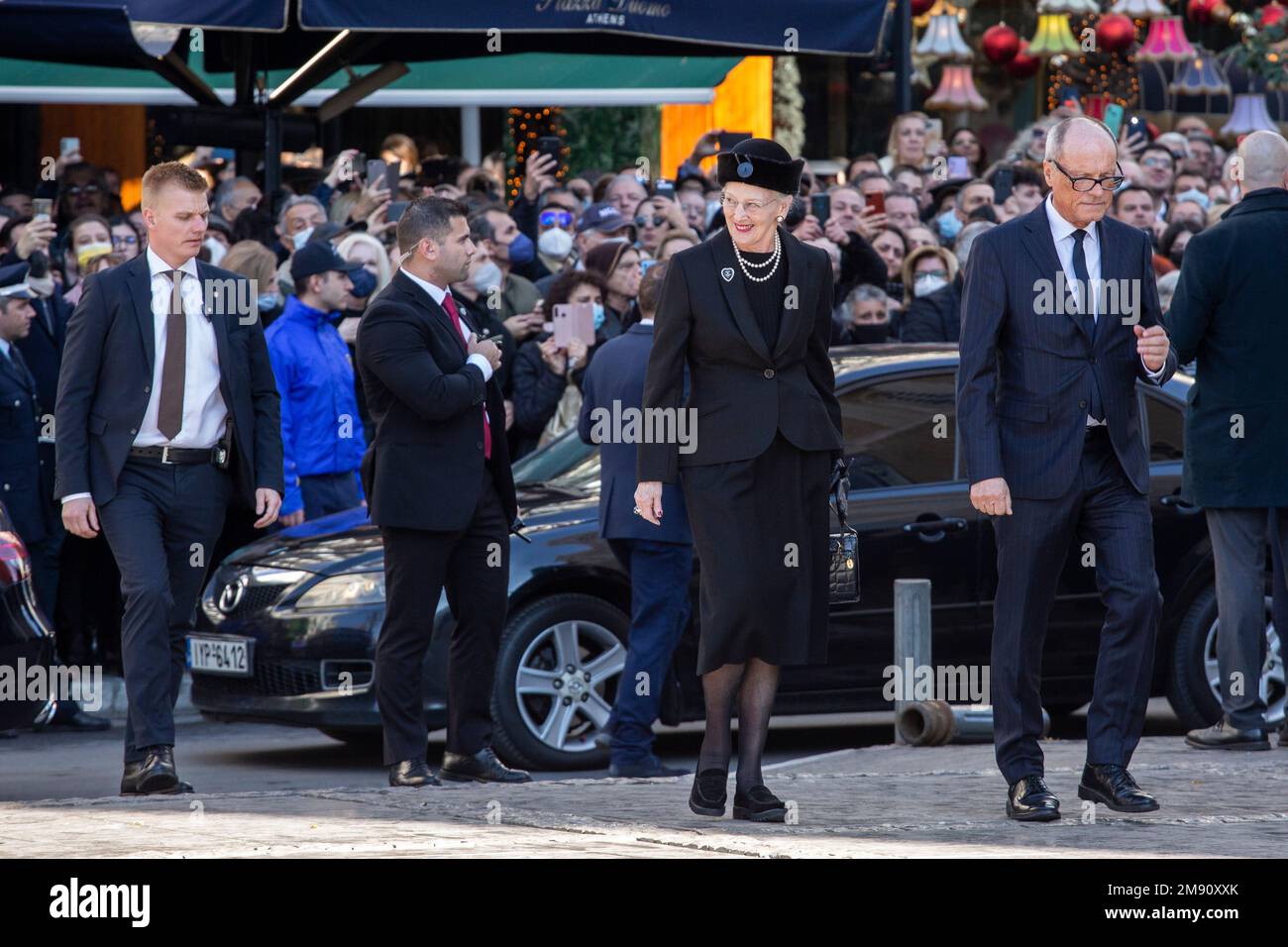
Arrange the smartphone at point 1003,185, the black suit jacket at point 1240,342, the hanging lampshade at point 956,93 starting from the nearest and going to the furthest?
the black suit jacket at point 1240,342 < the smartphone at point 1003,185 < the hanging lampshade at point 956,93

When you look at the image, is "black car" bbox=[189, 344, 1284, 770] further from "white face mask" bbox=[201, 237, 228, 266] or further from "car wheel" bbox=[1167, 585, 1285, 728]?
"white face mask" bbox=[201, 237, 228, 266]

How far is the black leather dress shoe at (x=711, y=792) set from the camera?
732cm

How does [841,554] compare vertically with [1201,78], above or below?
below

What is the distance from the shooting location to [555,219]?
48.2ft

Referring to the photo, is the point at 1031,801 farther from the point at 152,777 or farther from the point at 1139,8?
the point at 1139,8

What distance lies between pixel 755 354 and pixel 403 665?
77.1 inches

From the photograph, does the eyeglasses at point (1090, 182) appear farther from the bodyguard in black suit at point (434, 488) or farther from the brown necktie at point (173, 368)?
the brown necktie at point (173, 368)

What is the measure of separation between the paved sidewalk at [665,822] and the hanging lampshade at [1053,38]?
1937 cm

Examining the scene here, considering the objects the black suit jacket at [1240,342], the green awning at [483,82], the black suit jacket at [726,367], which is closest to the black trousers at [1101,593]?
the black suit jacket at [726,367]

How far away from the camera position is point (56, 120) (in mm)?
23609

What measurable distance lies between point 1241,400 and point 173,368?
12.5ft

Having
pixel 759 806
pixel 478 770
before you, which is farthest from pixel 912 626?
pixel 759 806

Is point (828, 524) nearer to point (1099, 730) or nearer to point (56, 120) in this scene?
point (1099, 730)

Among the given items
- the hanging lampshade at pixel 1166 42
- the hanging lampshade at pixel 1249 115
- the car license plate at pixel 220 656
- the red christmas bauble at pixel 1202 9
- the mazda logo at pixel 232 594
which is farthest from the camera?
the red christmas bauble at pixel 1202 9
